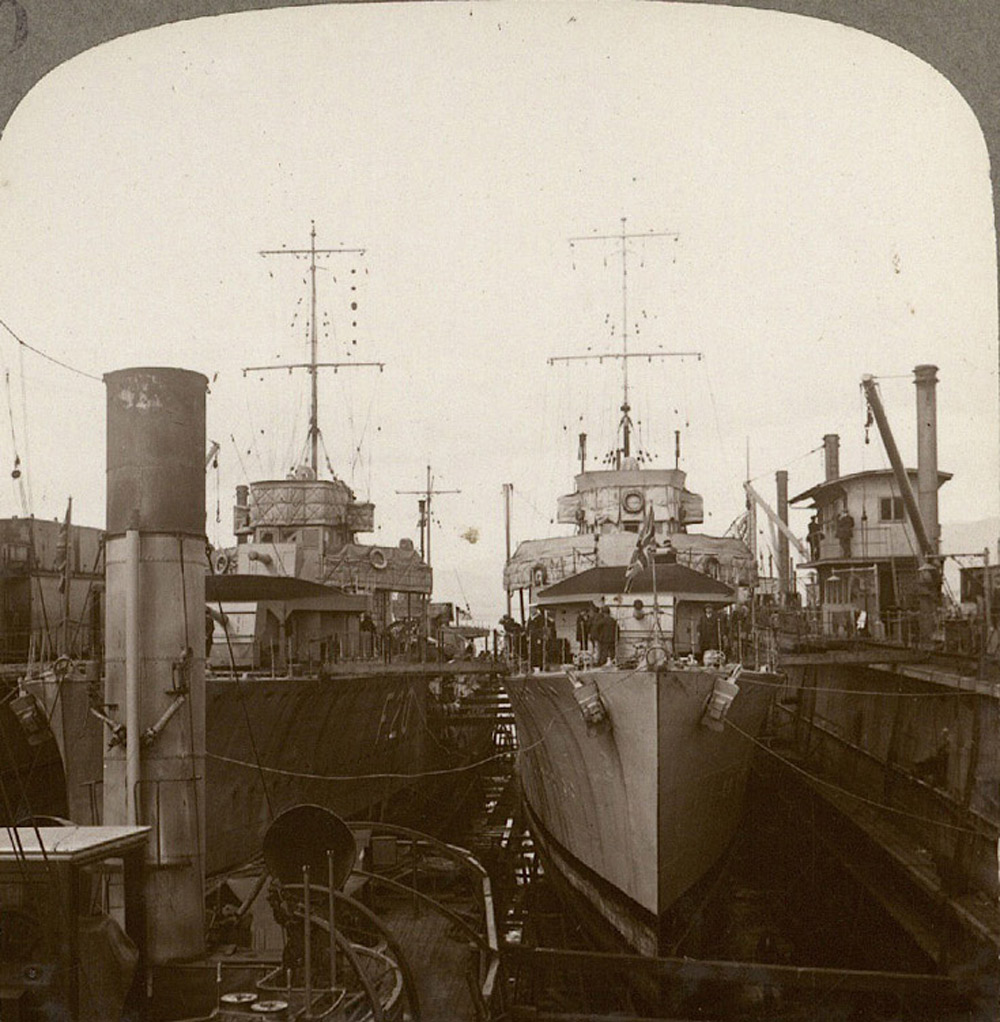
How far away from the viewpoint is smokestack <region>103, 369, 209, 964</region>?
7516 millimetres

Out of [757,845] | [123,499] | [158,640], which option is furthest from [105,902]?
[757,845]

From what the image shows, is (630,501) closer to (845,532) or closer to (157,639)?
(845,532)

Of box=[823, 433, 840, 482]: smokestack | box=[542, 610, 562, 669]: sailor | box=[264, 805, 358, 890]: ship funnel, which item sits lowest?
box=[264, 805, 358, 890]: ship funnel

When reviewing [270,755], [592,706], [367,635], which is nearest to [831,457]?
[367,635]

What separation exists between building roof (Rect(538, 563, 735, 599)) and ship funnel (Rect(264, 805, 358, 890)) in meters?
8.70

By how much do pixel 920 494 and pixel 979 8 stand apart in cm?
1276

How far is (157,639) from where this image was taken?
762cm

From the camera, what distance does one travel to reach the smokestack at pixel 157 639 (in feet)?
24.7

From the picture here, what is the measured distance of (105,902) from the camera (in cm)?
710

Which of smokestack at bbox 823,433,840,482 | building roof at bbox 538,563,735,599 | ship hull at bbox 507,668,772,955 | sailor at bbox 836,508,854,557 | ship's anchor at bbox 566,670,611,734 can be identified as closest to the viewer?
ship hull at bbox 507,668,772,955

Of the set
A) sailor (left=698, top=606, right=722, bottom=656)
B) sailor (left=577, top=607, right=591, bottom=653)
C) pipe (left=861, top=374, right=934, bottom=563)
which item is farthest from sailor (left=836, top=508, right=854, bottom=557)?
sailor (left=577, top=607, right=591, bottom=653)

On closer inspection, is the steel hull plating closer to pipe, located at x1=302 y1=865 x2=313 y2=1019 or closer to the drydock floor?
the drydock floor

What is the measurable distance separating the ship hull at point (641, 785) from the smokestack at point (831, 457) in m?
14.2

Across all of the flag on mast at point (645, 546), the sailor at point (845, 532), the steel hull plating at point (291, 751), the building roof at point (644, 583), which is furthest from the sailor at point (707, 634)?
the sailor at point (845, 532)
